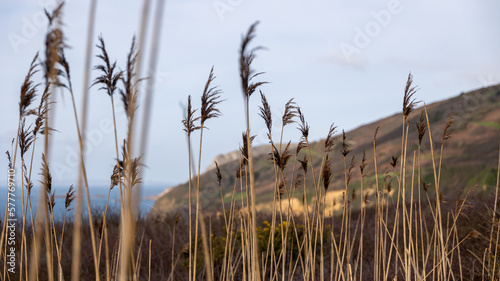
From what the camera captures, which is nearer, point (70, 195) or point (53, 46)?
point (53, 46)

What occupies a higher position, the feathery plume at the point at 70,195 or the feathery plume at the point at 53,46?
the feathery plume at the point at 53,46

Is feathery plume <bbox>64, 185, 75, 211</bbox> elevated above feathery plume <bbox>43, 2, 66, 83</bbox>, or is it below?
below

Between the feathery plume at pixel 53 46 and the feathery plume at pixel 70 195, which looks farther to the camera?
the feathery plume at pixel 70 195

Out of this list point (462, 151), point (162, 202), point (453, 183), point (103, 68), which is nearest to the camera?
point (103, 68)

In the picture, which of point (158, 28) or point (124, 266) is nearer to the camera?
point (158, 28)

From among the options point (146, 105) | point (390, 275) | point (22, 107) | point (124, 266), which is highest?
point (22, 107)

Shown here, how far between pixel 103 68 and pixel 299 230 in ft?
15.8

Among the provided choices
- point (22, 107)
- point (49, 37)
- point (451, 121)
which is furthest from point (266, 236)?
point (49, 37)

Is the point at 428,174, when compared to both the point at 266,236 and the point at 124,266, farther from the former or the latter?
the point at 124,266

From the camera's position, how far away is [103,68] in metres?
1.43

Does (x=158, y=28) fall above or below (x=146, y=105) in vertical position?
above

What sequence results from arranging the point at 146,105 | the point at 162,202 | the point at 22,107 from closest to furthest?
1. the point at 146,105
2. the point at 22,107
3. the point at 162,202

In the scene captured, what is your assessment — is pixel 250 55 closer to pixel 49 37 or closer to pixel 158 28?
pixel 158 28

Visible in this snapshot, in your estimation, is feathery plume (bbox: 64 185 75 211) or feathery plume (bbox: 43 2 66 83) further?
feathery plume (bbox: 64 185 75 211)
